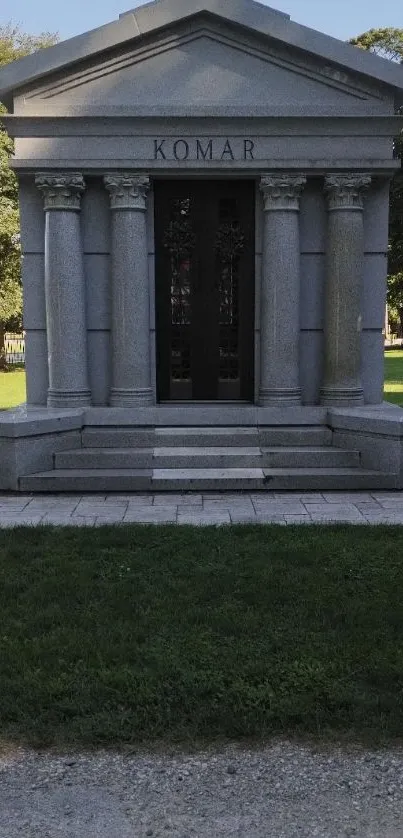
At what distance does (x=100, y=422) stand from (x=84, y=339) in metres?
1.11

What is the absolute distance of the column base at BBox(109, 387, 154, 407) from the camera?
9.23 m

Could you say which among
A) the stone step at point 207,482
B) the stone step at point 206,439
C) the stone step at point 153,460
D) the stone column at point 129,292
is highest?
the stone column at point 129,292

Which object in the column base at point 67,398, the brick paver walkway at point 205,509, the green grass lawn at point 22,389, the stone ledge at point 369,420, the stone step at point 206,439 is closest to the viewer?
the brick paver walkway at point 205,509

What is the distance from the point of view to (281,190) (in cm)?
888

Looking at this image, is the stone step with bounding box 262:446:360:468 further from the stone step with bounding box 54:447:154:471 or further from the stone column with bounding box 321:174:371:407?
the stone step with bounding box 54:447:154:471

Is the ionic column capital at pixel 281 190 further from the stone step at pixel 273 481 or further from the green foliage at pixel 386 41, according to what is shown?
the green foliage at pixel 386 41

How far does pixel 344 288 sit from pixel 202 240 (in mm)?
2035

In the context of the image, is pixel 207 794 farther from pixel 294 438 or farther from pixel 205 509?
pixel 294 438

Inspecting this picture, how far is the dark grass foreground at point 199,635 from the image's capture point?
11.1ft

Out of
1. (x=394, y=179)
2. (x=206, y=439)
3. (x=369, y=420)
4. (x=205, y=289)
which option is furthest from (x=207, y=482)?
(x=394, y=179)

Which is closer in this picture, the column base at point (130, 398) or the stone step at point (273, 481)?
the stone step at point (273, 481)

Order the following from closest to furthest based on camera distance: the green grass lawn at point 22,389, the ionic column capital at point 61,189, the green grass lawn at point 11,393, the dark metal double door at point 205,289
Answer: the ionic column capital at point 61,189 < the dark metal double door at point 205,289 < the green grass lawn at point 11,393 < the green grass lawn at point 22,389

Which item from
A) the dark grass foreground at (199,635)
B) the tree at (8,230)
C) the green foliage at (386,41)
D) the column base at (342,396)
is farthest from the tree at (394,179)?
the dark grass foreground at (199,635)

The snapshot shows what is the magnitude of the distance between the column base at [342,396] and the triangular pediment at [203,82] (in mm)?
3503
